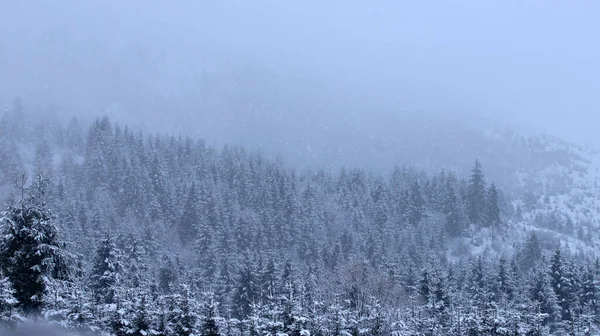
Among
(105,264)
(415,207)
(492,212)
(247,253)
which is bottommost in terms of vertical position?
(247,253)

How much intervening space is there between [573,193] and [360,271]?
131871 mm

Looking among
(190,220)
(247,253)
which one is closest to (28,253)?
(247,253)

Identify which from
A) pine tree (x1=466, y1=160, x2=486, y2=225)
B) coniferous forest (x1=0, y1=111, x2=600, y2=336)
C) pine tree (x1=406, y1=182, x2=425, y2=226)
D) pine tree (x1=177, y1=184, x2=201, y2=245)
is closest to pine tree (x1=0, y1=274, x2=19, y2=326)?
coniferous forest (x1=0, y1=111, x2=600, y2=336)

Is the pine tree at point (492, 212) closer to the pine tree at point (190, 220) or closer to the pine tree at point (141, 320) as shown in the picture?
the pine tree at point (190, 220)

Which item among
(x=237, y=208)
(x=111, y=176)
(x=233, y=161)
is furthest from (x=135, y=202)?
(x=233, y=161)

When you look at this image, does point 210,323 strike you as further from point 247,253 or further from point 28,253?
point 247,253

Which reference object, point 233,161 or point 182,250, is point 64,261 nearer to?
point 182,250

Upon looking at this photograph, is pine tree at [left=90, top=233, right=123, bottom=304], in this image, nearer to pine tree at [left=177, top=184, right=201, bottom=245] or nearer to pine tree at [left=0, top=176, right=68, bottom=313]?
pine tree at [left=0, top=176, right=68, bottom=313]

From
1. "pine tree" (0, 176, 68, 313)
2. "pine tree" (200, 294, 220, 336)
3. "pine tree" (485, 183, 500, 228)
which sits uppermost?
"pine tree" (485, 183, 500, 228)

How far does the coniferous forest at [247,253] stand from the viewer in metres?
17.8

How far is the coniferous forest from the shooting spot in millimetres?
17766

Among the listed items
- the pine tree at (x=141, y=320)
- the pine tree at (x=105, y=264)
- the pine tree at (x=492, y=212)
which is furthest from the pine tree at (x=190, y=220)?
the pine tree at (x=141, y=320)

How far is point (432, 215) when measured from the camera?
326ft

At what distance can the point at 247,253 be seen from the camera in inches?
2899
